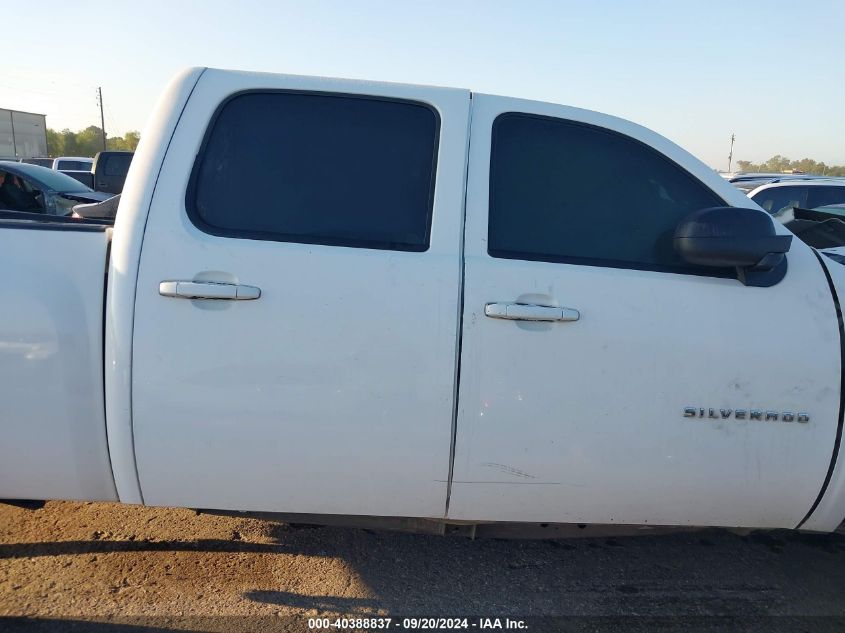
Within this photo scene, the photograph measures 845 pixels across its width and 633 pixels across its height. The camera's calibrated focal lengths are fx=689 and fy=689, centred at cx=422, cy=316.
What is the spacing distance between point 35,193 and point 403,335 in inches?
355

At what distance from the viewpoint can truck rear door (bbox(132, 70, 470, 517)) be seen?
233 cm

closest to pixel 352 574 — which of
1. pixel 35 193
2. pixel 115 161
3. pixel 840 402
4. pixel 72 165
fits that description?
pixel 840 402

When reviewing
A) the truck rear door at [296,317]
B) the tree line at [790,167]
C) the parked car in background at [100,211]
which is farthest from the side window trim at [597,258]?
the tree line at [790,167]

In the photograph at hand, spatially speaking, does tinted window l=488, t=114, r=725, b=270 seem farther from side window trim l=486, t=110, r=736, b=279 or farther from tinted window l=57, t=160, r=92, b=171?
tinted window l=57, t=160, r=92, b=171

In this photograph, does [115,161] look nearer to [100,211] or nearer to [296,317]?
[100,211]

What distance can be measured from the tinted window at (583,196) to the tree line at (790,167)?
4480 cm

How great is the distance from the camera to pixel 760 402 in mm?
2436

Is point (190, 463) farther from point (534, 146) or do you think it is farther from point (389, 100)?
point (534, 146)

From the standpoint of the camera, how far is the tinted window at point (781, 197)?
9.93m

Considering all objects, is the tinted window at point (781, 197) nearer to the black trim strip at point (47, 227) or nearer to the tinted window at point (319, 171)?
the tinted window at point (319, 171)

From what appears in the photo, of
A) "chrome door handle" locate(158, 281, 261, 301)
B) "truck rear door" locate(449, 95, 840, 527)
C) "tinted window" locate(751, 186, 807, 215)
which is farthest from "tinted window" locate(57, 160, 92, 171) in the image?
"truck rear door" locate(449, 95, 840, 527)

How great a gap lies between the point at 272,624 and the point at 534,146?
2.14 m

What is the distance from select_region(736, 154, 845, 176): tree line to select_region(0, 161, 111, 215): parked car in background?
4196 cm

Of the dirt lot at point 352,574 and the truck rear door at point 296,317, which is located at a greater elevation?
the truck rear door at point 296,317
